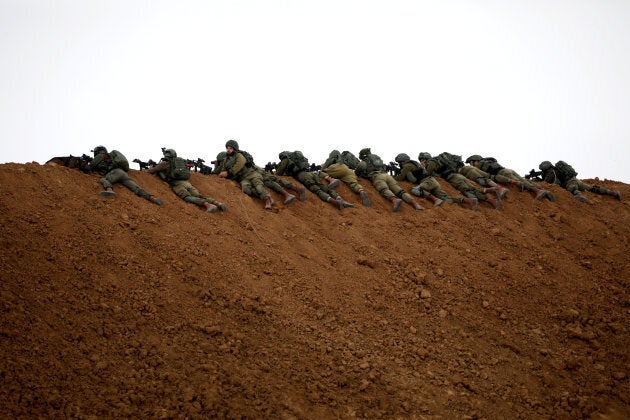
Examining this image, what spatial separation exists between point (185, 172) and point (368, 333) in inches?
218

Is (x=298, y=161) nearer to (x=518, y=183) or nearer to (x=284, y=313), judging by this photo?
(x=284, y=313)

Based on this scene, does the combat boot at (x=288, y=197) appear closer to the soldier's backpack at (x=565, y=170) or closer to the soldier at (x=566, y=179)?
the soldier at (x=566, y=179)

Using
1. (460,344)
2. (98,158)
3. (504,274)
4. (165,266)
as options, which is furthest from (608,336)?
(98,158)

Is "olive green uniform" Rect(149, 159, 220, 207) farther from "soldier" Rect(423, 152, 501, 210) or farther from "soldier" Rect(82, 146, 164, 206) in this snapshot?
"soldier" Rect(423, 152, 501, 210)

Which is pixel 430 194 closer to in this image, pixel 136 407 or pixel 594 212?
pixel 594 212

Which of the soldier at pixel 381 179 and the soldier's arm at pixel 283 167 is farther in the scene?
the soldier's arm at pixel 283 167

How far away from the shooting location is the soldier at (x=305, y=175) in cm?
1023

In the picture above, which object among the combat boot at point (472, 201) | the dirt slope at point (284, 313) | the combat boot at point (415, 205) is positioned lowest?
the dirt slope at point (284, 313)

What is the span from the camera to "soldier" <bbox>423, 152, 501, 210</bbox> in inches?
451

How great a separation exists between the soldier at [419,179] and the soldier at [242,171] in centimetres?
429

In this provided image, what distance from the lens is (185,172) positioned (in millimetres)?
9281

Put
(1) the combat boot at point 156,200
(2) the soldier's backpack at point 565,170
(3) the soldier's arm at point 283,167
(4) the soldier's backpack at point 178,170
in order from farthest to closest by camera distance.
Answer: (2) the soldier's backpack at point 565,170 < (3) the soldier's arm at point 283,167 < (4) the soldier's backpack at point 178,170 < (1) the combat boot at point 156,200

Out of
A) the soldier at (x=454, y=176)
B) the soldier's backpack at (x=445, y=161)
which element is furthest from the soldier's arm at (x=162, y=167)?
the soldier's backpack at (x=445, y=161)

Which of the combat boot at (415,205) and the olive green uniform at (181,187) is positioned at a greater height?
the combat boot at (415,205)
